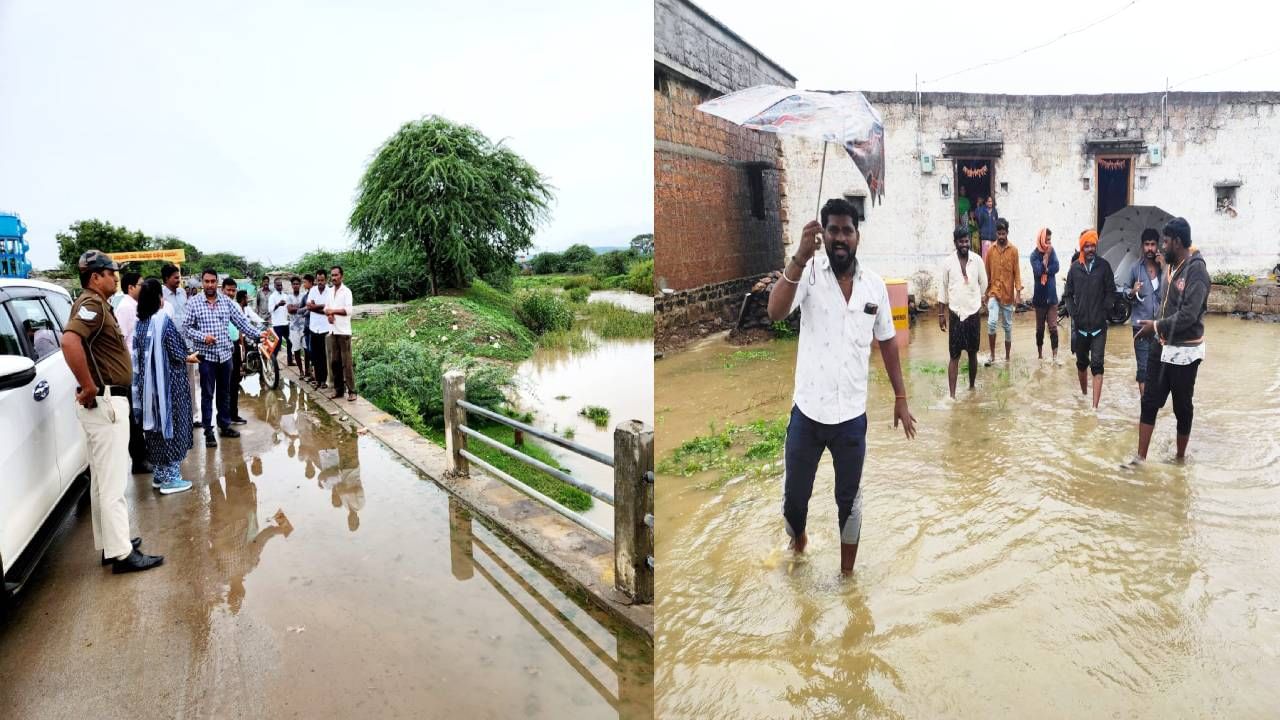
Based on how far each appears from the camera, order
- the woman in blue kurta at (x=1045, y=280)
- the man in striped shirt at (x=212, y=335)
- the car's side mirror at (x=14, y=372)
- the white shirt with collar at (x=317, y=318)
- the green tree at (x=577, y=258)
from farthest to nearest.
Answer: the green tree at (x=577, y=258)
the white shirt with collar at (x=317, y=318)
the man in striped shirt at (x=212, y=335)
the woman in blue kurta at (x=1045, y=280)
the car's side mirror at (x=14, y=372)

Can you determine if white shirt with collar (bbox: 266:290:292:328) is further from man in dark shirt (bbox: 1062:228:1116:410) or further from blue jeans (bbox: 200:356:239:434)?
man in dark shirt (bbox: 1062:228:1116:410)

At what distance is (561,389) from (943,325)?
7576 millimetres

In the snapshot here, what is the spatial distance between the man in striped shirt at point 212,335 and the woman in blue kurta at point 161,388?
0.76 meters

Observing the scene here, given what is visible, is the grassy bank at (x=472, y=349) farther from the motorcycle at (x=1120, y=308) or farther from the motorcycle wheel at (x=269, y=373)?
the motorcycle at (x=1120, y=308)

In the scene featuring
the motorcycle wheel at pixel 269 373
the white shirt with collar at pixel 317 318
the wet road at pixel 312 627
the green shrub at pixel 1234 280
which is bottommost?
the wet road at pixel 312 627

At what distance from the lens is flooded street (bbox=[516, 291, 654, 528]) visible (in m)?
6.97

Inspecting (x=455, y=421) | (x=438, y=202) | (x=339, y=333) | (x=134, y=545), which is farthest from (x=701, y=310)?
(x=438, y=202)

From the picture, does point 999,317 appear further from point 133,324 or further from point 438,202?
point 438,202

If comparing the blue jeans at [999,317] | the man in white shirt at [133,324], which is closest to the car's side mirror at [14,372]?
the man in white shirt at [133,324]

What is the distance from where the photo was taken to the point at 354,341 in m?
10.8

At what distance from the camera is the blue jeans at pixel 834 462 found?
2.46 metres

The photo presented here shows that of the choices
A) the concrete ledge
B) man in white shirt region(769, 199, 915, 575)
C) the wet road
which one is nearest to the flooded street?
the concrete ledge

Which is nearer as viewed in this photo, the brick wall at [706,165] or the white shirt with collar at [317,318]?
the brick wall at [706,165]

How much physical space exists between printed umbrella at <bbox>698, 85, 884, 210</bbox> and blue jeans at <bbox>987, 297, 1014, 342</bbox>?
114cm
